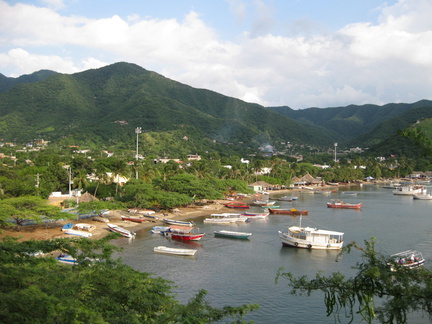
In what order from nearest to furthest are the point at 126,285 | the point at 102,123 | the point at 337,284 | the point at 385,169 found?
the point at 337,284 → the point at 126,285 → the point at 385,169 → the point at 102,123

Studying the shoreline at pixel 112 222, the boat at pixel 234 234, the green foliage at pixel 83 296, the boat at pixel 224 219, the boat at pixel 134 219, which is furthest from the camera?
the boat at pixel 224 219

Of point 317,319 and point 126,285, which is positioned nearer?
point 126,285

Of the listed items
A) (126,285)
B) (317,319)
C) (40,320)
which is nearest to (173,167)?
(317,319)

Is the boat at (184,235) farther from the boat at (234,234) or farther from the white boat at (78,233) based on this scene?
the white boat at (78,233)

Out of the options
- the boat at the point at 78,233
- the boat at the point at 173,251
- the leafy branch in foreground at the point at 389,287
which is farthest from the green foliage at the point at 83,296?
the boat at the point at 78,233

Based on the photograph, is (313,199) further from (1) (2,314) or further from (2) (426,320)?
(1) (2,314)

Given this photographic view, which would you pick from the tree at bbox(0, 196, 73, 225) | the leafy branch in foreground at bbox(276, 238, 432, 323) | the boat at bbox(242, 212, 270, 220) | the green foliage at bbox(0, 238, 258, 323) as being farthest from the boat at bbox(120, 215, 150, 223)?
the leafy branch in foreground at bbox(276, 238, 432, 323)
